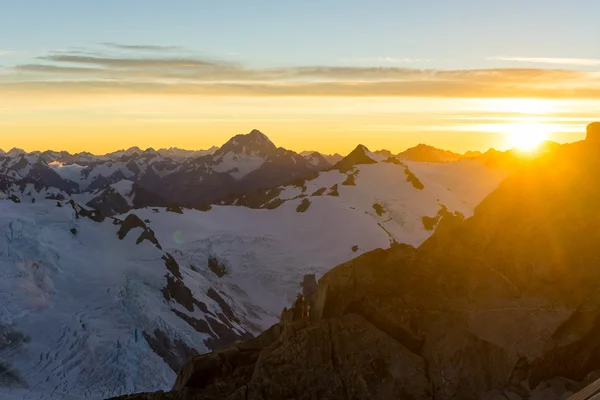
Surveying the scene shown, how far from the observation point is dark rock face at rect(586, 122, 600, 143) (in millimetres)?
33688

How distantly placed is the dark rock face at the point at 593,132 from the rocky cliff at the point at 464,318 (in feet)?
0.32

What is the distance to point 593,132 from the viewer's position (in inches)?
1337

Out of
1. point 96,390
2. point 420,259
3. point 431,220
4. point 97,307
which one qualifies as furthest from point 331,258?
point 420,259

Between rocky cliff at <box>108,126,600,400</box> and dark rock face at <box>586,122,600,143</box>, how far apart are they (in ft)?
0.32

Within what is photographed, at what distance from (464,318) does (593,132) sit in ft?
43.5

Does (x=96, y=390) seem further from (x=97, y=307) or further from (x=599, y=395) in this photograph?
(x=599, y=395)

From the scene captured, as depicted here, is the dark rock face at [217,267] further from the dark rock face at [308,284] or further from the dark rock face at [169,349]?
the dark rock face at [169,349]

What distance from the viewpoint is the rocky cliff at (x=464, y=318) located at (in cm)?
2788

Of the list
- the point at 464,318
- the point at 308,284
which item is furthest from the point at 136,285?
the point at 464,318

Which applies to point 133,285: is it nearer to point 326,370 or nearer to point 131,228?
point 131,228

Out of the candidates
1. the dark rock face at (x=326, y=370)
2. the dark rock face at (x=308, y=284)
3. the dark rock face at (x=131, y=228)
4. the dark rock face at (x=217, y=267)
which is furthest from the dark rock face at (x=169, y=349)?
the dark rock face at (x=326, y=370)

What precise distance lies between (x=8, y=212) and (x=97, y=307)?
31130 millimetres

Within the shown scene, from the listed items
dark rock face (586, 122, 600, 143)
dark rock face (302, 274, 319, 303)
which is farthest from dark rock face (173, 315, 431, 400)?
dark rock face (302, 274, 319, 303)

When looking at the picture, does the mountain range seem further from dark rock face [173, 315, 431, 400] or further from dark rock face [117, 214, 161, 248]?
dark rock face [173, 315, 431, 400]
